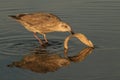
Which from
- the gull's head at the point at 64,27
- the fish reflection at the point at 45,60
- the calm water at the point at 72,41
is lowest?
the fish reflection at the point at 45,60

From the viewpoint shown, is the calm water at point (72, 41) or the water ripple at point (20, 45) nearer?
the calm water at point (72, 41)

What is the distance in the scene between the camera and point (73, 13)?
47.7 ft

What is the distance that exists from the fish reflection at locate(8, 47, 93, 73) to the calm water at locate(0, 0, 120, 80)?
30 millimetres

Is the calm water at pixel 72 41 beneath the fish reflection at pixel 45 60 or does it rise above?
above

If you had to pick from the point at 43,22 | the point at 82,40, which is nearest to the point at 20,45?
the point at 43,22

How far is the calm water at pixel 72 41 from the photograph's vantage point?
948cm

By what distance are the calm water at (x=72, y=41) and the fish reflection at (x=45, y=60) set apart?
0.03m

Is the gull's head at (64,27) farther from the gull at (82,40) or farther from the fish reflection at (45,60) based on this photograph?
the fish reflection at (45,60)

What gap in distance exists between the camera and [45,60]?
10.6 m

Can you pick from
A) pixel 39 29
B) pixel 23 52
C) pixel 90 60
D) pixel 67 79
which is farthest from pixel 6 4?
pixel 67 79

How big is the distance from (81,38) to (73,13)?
3066 millimetres

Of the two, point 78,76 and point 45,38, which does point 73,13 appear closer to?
point 45,38

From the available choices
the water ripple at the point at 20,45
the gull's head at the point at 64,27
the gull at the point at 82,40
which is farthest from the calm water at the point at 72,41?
the gull's head at the point at 64,27

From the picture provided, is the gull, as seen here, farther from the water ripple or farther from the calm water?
the water ripple
